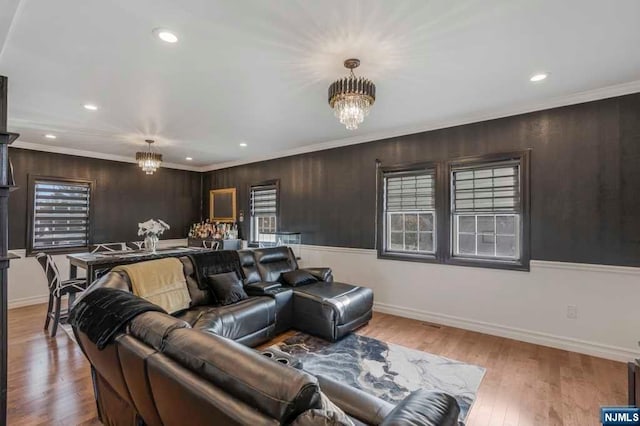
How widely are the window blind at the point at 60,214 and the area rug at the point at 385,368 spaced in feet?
15.5

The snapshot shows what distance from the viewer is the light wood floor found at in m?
2.27

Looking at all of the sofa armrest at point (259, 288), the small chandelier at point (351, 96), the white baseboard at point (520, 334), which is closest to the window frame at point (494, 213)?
the white baseboard at point (520, 334)

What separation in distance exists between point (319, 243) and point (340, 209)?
0.74 metres

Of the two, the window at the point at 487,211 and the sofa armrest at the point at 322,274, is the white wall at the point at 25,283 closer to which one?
the sofa armrest at the point at 322,274

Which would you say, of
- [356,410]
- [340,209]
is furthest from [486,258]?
→ [356,410]

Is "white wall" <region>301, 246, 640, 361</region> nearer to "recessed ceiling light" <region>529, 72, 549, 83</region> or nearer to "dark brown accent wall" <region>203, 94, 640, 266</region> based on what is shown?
"dark brown accent wall" <region>203, 94, 640, 266</region>

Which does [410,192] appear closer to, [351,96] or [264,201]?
[351,96]

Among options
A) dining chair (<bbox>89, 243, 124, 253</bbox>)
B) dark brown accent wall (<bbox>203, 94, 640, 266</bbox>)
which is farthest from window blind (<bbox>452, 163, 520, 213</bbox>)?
dining chair (<bbox>89, 243, 124, 253</bbox>)

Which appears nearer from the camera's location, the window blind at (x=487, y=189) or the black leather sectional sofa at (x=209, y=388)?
the black leather sectional sofa at (x=209, y=388)

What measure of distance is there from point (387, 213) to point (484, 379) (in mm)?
2525

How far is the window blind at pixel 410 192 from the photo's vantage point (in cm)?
440

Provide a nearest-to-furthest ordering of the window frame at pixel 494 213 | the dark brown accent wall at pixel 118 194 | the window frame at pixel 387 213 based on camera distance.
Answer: the window frame at pixel 494 213, the window frame at pixel 387 213, the dark brown accent wall at pixel 118 194

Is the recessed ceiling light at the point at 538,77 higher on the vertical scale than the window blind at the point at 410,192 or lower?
higher

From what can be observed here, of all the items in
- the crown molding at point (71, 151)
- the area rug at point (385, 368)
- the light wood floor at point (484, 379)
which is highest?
the crown molding at point (71, 151)
